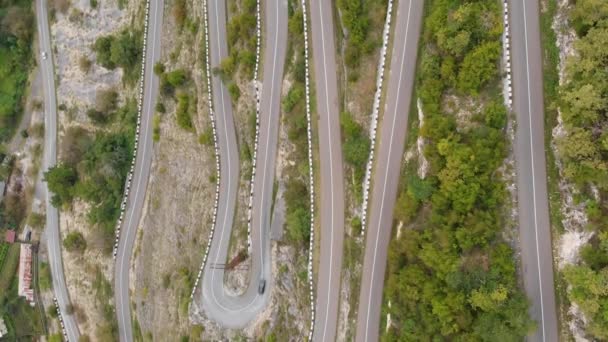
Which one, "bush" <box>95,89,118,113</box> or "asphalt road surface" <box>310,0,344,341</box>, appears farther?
"bush" <box>95,89,118,113</box>

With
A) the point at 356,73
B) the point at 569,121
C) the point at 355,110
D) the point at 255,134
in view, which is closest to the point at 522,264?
the point at 569,121

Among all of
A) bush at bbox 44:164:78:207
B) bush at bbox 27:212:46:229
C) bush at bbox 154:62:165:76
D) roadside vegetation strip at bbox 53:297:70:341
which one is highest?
bush at bbox 154:62:165:76

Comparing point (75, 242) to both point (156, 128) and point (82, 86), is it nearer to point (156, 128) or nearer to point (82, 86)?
point (156, 128)

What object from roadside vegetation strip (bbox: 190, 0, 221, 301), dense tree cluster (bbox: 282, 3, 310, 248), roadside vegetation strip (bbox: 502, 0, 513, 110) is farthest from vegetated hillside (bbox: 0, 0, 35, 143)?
roadside vegetation strip (bbox: 502, 0, 513, 110)

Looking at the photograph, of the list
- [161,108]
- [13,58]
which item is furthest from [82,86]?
[161,108]

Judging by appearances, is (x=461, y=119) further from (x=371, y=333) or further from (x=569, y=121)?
(x=371, y=333)

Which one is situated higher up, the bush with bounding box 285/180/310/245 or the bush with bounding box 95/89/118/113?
the bush with bounding box 95/89/118/113

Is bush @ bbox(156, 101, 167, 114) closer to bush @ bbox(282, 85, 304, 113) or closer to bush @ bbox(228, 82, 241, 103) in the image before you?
bush @ bbox(228, 82, 241, 103)
